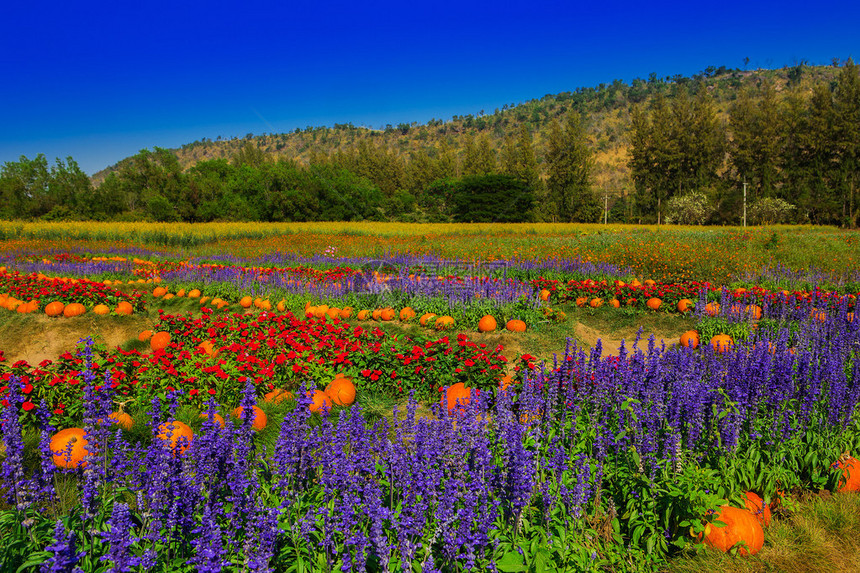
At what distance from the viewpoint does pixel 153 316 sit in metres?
10.0

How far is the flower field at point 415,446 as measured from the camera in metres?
2.36

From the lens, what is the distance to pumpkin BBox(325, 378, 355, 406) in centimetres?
546

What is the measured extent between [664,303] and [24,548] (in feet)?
33.8

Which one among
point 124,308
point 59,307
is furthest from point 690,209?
point 59,307

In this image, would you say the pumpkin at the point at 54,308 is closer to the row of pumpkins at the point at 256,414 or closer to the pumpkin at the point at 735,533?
the row of pumpkins at the point at 256,414

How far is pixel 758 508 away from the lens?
10.9 ft

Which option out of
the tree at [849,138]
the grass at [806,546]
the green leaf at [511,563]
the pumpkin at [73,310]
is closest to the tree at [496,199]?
the tree at [849,138]

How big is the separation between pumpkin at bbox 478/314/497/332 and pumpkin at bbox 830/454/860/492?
494cm

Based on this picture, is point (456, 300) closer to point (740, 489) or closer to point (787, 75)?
point (740, 489)

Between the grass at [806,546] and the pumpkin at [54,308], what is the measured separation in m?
11.6

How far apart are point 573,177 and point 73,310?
158ft

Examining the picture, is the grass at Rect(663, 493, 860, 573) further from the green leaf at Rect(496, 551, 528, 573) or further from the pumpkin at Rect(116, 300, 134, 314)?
the pumpkin at Rect(116, 300, 134, 314)

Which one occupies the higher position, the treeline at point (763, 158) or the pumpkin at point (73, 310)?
the treeline at point (763, 158)

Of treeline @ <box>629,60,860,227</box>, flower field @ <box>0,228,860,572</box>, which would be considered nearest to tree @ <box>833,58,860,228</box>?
treeline @ <box>629,60,860,227</box>
